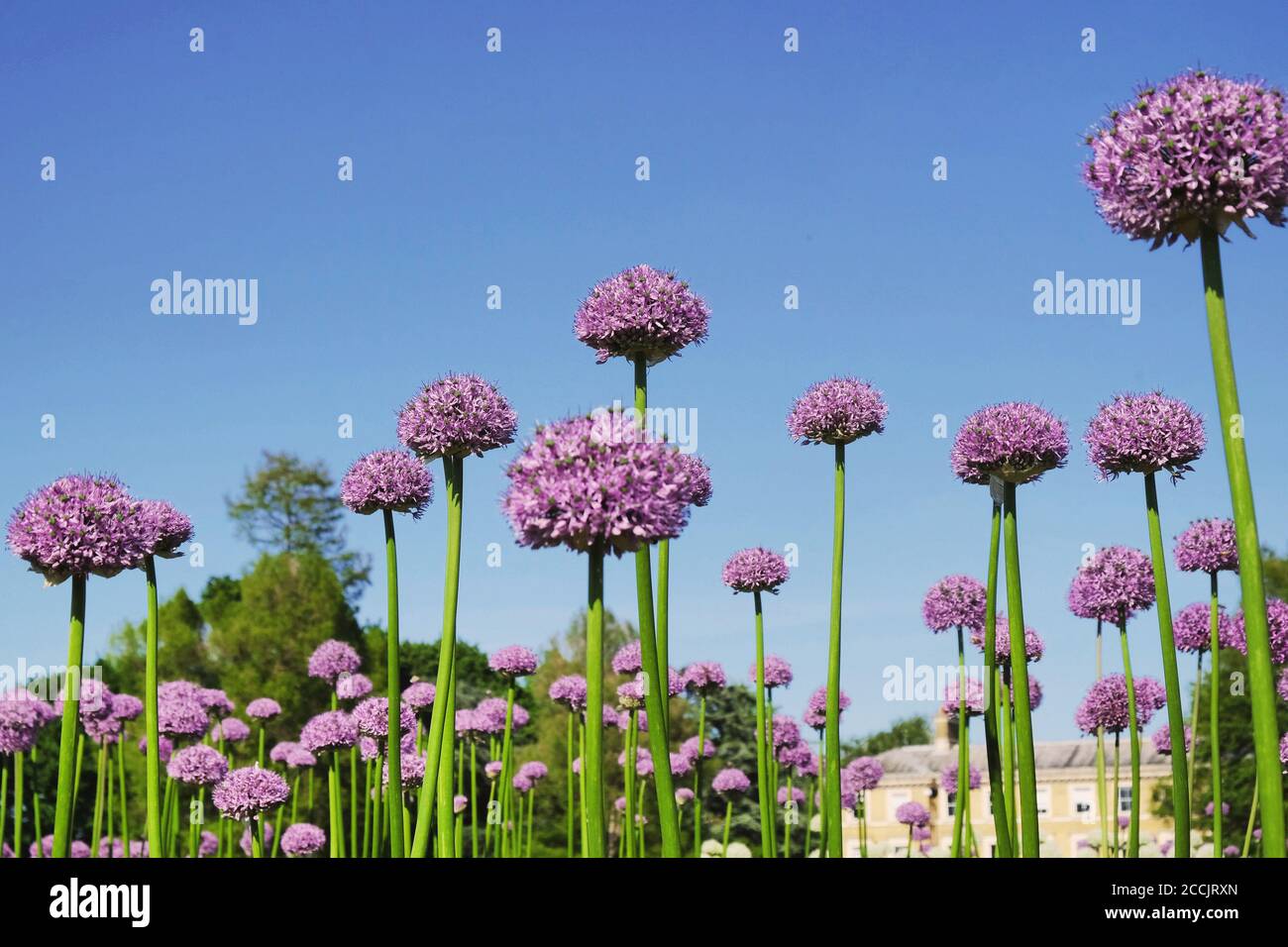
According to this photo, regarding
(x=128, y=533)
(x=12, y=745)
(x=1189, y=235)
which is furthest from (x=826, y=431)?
(x=12, y=745)

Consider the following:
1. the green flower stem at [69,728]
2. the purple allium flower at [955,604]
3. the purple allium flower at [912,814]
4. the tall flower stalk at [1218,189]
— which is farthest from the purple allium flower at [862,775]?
the green flower stem at [69,728]

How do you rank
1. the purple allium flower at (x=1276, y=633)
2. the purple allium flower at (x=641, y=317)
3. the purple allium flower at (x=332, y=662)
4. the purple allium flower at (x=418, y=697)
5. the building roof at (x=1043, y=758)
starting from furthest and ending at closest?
the building roof at (x=1043, y=758) < the purple allium flower at (x=332, y=662) < the purple allium flower at (x=418, y=697) < the purple allium flower at (x=1276, y=633) < the purple allium flower at (x=641, y=317)

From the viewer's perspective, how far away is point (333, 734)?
11.9m

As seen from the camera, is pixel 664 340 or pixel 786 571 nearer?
pixel 664 340

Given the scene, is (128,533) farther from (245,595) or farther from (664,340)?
(245,595)

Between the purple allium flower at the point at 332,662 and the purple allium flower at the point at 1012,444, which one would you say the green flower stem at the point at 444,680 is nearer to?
the purple allium flower at the point at 1012,444

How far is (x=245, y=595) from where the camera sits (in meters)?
45.5

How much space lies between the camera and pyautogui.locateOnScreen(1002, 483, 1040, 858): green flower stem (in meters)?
7.19

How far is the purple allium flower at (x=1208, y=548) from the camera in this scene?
9102 mm

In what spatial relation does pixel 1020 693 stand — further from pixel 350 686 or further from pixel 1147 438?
pixel 350 686

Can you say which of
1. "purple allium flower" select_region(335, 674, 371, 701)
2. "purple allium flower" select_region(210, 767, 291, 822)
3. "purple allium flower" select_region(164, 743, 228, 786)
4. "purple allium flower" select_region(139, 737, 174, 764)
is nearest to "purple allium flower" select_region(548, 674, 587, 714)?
"purple allium flower" select_region(335, 674, 371, 701)

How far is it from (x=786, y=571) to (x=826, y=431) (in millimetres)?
1788

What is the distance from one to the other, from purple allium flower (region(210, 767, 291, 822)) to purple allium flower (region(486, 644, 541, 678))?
2432 millimetres

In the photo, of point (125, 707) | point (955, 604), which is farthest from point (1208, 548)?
point (125, 707)
